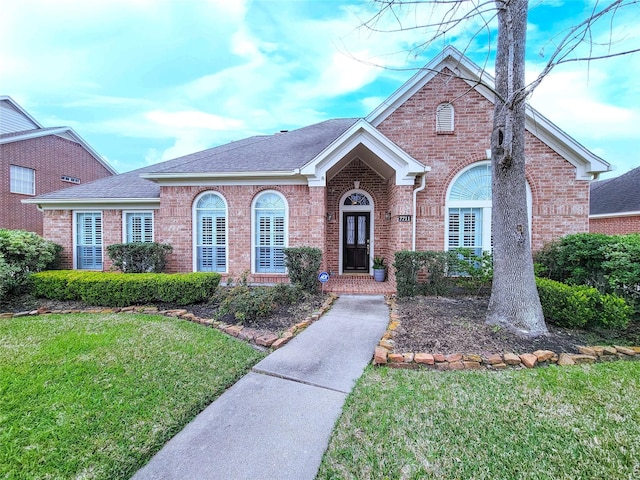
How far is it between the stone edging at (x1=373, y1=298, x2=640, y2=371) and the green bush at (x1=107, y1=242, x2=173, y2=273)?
762 centimetres

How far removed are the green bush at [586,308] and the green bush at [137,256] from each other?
10039 mm

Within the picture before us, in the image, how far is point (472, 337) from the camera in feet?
14.9

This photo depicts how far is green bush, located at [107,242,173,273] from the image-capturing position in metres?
8.61

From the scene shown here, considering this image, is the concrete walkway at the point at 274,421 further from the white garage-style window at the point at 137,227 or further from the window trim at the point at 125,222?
the white garage-style window at the point at 137,227

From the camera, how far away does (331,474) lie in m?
2.07

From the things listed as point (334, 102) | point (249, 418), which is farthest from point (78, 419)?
point (334, 102)

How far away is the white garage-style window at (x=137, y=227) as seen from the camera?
9.66 metres

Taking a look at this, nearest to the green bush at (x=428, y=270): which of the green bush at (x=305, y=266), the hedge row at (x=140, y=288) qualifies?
the green bush at (x=305, y=266)

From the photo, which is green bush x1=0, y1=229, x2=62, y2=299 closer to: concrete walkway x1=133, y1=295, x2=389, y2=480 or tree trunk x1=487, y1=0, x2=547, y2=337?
concrete walkway x1=133, y1=295, x2=389, y2=480

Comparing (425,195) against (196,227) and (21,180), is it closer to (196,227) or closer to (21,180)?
(196,227)

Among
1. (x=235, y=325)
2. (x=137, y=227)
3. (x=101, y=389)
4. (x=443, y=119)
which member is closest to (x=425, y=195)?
(x=443, y=119)

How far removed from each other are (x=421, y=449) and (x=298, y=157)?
833 centimetres

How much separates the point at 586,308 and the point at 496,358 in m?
2.32

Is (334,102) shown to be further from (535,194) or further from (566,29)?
(566,29)
